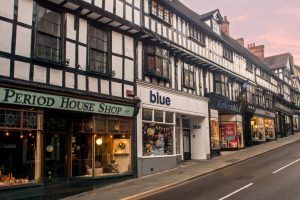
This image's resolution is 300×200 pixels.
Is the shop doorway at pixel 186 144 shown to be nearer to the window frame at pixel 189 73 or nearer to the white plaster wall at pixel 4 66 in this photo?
the window frame at pixel 189 73

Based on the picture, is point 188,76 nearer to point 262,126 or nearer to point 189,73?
point 189,73

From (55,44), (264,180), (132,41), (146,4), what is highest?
(146,4)

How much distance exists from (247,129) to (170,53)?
1637 cm

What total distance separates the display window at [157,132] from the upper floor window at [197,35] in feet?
21.5

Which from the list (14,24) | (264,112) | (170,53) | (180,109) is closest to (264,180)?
(180,109)

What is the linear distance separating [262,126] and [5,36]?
107 feet

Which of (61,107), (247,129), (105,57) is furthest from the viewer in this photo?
(247,129)

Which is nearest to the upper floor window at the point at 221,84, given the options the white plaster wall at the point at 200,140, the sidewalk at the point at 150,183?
the white plaster wall at the point at 200,140

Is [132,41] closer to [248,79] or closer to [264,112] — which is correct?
[248,79]

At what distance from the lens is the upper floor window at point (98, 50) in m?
16.5

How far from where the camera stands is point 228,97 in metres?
31.3

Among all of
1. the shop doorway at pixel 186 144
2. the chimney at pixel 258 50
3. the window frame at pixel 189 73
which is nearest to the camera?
the window frame at pixel 189 73

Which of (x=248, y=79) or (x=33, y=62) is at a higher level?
(x=248, y=79)

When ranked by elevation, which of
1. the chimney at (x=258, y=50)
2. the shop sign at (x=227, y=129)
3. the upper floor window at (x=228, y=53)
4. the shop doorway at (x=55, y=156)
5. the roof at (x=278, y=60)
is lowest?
the shop doorway at (x=55, y=156)
